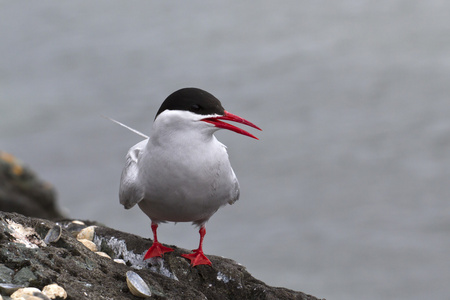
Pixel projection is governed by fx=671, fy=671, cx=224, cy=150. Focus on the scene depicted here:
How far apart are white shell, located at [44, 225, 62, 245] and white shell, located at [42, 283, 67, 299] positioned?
745 mm

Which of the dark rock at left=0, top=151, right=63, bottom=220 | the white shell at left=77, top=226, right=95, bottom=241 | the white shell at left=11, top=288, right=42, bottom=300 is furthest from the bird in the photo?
the dark rock at left=0, top=151, right=63, bottom=220

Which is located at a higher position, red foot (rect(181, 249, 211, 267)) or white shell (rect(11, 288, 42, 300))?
red foot (rect(181, 249, 211, 267))

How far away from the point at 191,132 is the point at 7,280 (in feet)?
5.86

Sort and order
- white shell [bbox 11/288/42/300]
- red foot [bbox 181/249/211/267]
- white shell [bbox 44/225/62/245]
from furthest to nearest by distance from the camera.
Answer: red foot [bbox 181/249/211/267] → white shell [bbox 44/225/62/245] → white shell [bbox 11/288/42/300]

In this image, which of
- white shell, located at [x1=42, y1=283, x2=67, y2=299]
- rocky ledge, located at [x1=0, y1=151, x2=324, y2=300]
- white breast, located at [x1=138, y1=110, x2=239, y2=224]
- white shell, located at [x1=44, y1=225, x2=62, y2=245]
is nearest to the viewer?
white shell, located at [x1=42, y1=283, x2=67, y2=299]

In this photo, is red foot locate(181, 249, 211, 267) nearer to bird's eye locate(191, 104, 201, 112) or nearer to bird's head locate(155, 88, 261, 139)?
bird's head locate(155, 88, 261, 139)

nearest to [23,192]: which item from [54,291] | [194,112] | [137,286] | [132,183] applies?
[132,183]

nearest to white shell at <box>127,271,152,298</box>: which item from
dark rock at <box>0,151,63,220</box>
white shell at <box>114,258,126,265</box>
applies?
white shell at <box>114,258,126,265</box>

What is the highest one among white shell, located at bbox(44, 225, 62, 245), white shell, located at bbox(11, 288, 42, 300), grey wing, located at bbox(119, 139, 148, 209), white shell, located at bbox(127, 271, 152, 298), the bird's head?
the bird's head

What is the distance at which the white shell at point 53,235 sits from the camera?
4543 mm

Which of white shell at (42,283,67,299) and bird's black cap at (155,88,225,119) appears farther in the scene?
bird's black cap at (155,88,225,119)

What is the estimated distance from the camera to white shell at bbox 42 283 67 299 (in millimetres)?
3762

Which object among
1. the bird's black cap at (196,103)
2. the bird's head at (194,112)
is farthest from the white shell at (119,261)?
the bird's black cap at (196,103)

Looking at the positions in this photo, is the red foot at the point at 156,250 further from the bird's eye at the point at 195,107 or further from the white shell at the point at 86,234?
the bird's eye at the point at 195,107
